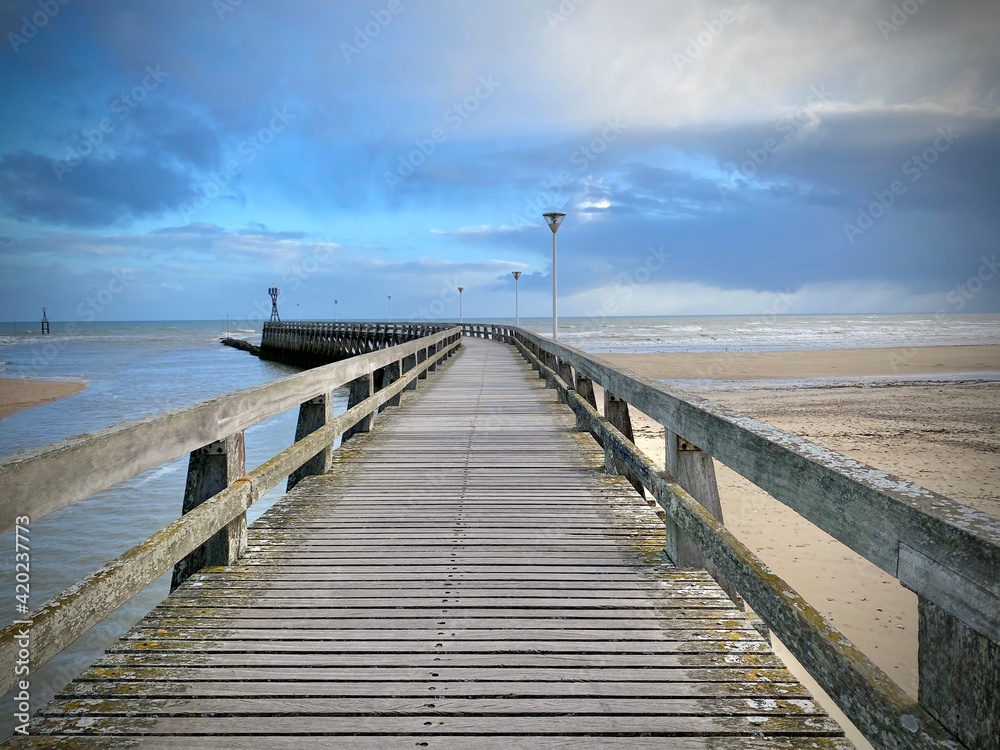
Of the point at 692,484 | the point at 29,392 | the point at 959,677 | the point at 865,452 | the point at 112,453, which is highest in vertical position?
the point at 112,453

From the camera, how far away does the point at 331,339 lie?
4278 cm

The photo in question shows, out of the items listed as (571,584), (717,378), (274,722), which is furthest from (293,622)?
(717,378)

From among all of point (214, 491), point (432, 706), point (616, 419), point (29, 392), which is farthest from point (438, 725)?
point (29, 392)

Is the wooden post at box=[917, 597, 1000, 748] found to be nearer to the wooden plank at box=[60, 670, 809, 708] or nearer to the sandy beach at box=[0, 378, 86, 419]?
the wooden plank at box=[60, 670, 809, 708]

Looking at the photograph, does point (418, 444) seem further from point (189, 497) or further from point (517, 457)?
point (189, 497)

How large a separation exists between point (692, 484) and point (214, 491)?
90.1 inches

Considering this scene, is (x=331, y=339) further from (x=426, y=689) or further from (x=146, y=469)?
(x=426, y=689)

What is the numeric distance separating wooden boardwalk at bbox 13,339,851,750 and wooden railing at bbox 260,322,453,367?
1040 inches

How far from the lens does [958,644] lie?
3.54 feet

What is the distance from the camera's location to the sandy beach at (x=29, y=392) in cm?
2186

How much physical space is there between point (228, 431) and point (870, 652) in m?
5.27

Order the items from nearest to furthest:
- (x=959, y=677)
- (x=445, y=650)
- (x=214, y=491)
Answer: (x=959, y=677)
(x=445, y=650)
(x=214, y=491)

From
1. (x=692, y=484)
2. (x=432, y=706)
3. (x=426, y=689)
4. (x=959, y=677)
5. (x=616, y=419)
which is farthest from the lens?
(x=616, y=419)

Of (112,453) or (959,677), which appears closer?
(959,677)
